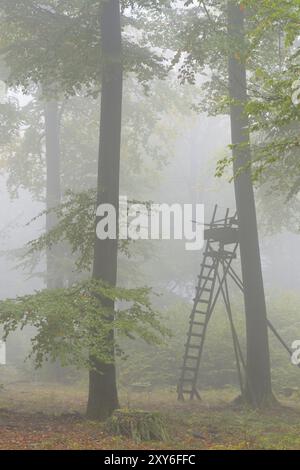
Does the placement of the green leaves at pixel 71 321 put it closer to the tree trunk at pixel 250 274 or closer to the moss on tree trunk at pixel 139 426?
the moss on tree trunk at pixel 139 426

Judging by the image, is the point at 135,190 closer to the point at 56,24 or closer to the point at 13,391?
the point at 13,391

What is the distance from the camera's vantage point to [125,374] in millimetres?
16828

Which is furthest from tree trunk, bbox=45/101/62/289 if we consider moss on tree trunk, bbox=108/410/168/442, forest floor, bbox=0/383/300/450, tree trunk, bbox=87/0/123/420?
moss on tree trunk, bbox=108/410/168/442

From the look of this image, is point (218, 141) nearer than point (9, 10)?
No

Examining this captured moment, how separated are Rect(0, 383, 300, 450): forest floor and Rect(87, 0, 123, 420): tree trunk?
1.10 m

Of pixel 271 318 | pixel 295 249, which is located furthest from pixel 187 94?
pixel 295 249

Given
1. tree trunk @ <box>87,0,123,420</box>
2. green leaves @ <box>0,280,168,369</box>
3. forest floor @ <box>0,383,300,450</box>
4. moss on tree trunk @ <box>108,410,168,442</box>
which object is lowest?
forest floor @ <box>0,383,300,450</box>

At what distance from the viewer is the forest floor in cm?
773

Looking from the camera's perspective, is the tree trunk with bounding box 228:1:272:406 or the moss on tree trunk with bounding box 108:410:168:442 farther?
the tree trunk with bounding box 228:1:272:406

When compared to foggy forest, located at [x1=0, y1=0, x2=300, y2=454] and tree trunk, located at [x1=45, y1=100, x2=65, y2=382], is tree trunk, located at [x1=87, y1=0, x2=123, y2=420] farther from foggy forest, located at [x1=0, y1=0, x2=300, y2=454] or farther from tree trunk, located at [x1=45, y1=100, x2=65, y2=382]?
tree trunk, located at [x1=45, y1=100, x2=65, y2=382]

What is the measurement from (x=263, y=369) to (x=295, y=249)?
3222 cm

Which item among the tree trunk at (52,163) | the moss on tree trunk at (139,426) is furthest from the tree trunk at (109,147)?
the tree trunk at (52,163)

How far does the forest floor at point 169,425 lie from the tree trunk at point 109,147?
1.10 metres

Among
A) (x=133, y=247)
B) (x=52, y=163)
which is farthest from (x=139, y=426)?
(x=133, y=247)
